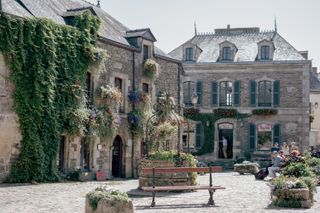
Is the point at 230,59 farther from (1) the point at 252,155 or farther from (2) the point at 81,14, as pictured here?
(2) the point at 81,14

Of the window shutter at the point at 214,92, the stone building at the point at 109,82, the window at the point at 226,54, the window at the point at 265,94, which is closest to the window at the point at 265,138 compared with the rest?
the window at the point at 265,94

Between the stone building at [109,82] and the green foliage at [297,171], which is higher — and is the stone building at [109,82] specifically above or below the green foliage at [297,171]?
above

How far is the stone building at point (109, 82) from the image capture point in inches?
720

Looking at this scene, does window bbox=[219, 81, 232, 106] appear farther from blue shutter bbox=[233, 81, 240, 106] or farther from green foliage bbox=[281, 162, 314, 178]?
A: green foliage bbox=[281, 162, 314, 178]

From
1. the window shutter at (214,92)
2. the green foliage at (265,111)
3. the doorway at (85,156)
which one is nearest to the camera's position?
the doorway at (85,156)

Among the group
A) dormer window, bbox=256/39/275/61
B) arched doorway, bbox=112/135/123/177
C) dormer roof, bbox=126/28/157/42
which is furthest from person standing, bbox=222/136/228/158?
arched doorway, bbox=112/135/123/177

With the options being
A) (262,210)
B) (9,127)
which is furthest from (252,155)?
(262,210)

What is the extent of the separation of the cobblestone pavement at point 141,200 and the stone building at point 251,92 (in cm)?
1658

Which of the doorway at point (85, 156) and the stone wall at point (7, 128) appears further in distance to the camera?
the doorway at point (85, 156)

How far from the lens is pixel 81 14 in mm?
21312

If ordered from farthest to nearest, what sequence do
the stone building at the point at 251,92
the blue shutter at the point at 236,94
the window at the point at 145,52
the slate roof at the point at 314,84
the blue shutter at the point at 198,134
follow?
the slate roof at the point at 314,84 < the blue shutter at the point at 198,134 < the blue shutter at the point at 236,94 < the stone building at the point at 251,92 < the window at the point at 145,52

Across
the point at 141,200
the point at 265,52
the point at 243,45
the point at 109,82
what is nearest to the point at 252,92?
the point at 265,52

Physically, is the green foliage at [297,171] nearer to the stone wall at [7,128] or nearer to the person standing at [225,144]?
the stone wall at [7,128]

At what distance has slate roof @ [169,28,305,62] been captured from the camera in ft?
114
